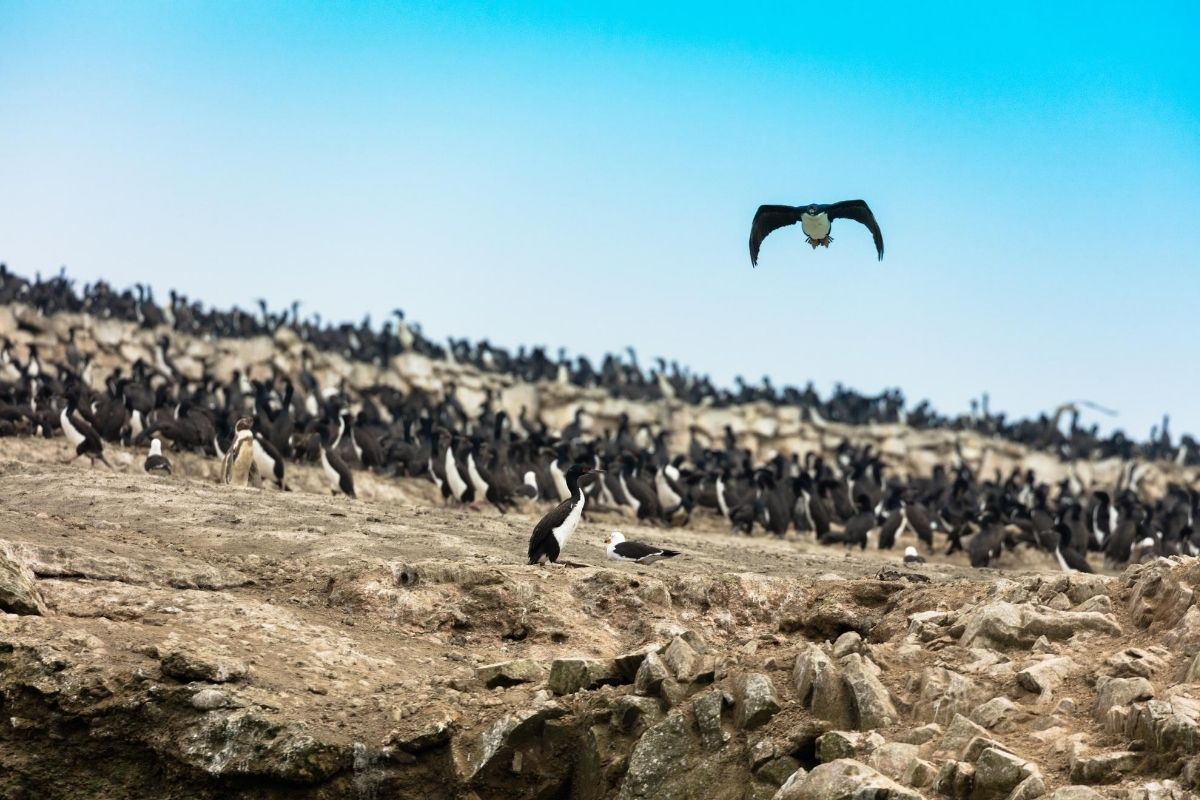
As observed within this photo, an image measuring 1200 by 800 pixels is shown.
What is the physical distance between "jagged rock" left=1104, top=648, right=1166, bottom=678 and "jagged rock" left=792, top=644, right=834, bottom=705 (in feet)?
6.36

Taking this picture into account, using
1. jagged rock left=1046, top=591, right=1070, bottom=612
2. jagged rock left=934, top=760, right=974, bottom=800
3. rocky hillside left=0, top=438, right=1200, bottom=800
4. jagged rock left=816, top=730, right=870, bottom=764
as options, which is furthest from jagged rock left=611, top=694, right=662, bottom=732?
jagged rock left=1046, top=591, right=1070, bottom=612

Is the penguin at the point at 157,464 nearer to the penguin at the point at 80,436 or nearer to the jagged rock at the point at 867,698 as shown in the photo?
the penguin at the point at 80,436

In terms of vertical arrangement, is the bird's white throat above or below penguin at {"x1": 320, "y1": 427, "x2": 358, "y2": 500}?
above

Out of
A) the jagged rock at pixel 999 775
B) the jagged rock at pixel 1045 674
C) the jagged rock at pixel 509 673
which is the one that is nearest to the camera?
the jagged rock at pixel 999 775

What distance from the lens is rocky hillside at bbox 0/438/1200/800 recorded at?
10102mm

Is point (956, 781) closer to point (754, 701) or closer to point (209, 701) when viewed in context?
point (754, 701)

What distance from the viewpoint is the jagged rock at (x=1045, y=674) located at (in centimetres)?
1062

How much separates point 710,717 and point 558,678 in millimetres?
1497

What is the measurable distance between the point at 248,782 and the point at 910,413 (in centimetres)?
4049

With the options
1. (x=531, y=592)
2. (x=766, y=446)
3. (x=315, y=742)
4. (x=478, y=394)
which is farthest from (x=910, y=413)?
(x=315, y=742)

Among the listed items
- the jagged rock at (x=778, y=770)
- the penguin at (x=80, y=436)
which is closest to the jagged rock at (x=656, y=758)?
the jagged rock at (x=778, y=770)

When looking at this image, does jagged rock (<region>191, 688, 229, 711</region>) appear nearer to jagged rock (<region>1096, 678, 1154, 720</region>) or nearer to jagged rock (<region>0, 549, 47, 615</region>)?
jagged rock (<region>0, 549, 47, 615</region>)

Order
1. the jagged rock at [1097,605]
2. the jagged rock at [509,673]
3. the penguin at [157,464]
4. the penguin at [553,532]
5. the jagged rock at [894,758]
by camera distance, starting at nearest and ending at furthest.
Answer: the jagged rock at [894,758] < the jagged rock at [1097,605] < the jagged rock at [509,673] < the penguin at [553,532] < the penguin at [157,464]

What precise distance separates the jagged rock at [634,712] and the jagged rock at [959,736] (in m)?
2.36
